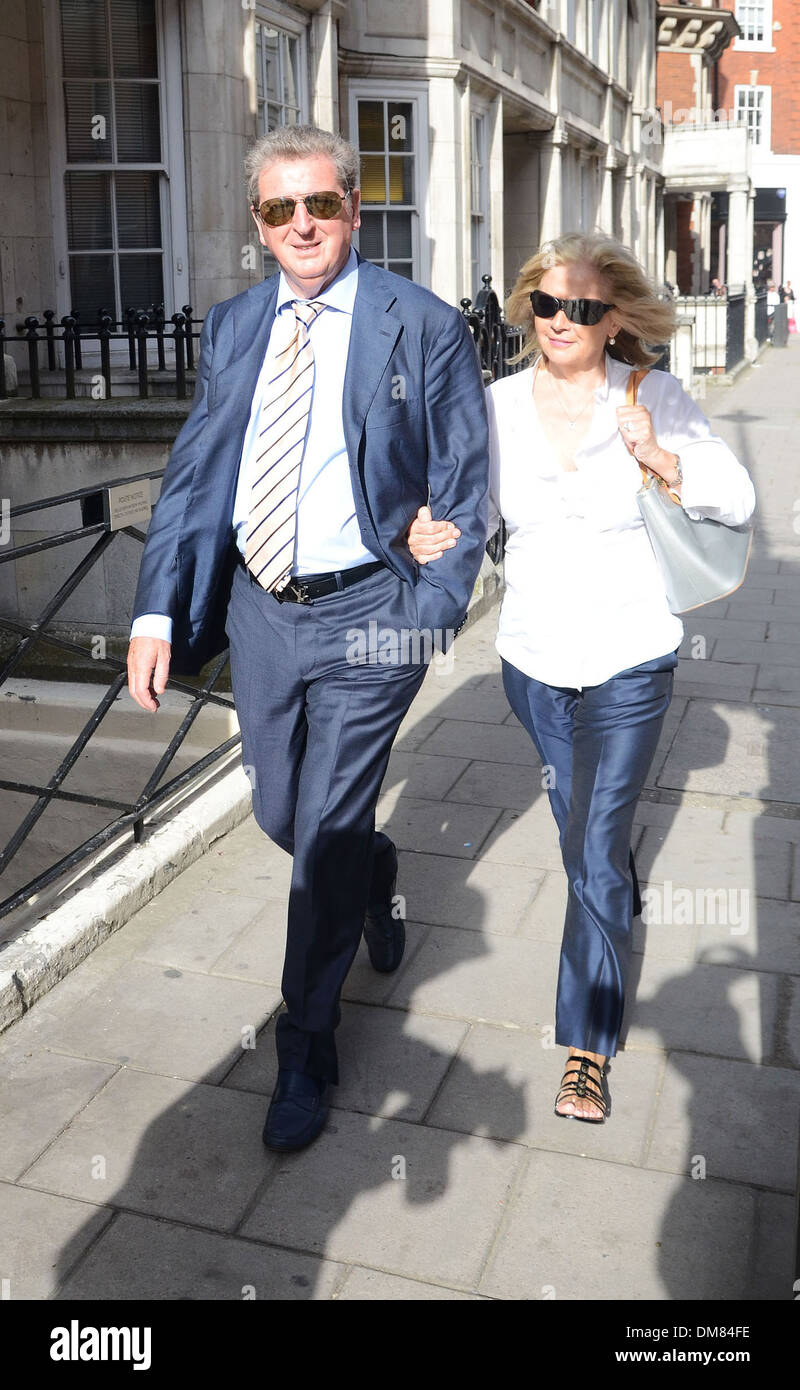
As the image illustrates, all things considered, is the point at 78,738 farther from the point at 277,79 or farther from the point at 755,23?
the point at 755,23

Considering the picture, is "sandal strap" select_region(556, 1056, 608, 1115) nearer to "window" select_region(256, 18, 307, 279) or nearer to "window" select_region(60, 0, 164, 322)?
"window" select_region(60, 0, 164, 322)

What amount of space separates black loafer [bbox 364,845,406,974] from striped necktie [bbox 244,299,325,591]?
1111 millimetres

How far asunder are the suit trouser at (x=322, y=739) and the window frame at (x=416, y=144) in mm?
10695

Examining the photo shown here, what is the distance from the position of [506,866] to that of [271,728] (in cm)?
163

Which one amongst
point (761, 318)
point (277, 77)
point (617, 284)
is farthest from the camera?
point (761, 318)

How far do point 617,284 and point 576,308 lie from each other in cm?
14

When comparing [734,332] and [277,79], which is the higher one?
[277,79]

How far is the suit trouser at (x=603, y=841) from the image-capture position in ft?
10.6

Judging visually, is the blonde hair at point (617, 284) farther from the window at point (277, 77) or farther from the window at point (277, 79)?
the window at point (277, 77)

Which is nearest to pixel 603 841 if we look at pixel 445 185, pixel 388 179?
pixel 388 179

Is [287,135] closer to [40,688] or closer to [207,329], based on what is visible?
[207,329]

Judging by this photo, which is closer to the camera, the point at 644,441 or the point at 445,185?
the point at 644,441

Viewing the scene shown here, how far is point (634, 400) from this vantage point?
10.5ft

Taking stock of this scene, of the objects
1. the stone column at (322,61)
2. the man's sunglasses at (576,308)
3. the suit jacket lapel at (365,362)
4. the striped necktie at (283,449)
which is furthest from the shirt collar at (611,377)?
the stone column at (322,61)
